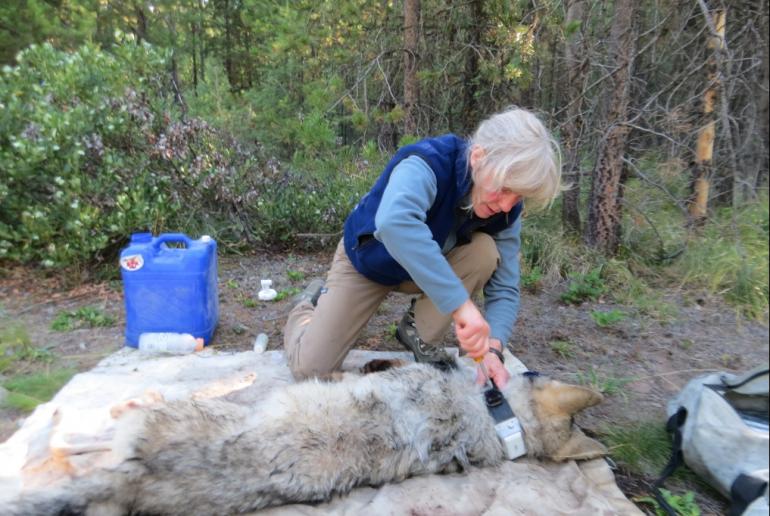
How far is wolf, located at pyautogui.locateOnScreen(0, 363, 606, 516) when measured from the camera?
1.72 meters

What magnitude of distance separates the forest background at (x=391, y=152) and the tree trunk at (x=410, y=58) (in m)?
0.02

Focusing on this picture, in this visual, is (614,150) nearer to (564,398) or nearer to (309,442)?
(564,398)

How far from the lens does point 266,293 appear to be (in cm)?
414

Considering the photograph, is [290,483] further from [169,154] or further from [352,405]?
[169,154]

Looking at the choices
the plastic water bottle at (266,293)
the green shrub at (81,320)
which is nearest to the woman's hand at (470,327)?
the plastic water bottle at (266,293)

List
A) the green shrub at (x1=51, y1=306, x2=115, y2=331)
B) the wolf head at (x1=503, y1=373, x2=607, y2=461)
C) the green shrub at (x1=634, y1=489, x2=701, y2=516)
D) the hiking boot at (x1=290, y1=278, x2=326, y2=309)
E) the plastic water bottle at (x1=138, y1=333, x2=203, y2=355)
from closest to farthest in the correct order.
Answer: the green shrub at (x1=634, y1=489, x2=701, y2=516), the wolf head at (x1=503, y1=373, x2=607, y2=461), the plastic water bottle at (x1=138, y1=333, x2=203, y2=355), the hiking boot at (x1=290, y1=278, x2=326, y2=309), the green shrub at (x1=51, y1=306, x2=115, y2=331)

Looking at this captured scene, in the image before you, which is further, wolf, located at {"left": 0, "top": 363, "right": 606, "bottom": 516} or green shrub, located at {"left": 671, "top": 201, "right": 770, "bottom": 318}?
wolf, located at {"left": 0, "top": 363, "right": 606, "bottom": 516}

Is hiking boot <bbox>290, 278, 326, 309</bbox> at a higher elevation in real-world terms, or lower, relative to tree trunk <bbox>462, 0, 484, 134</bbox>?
lower

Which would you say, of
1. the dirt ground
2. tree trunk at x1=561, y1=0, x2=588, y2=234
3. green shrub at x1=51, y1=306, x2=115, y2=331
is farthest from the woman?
tree trunk at x1=561, y1=0, x2=588, y2=234

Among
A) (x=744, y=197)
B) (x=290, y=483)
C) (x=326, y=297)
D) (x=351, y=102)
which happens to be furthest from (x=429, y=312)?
(x=351, y=102)

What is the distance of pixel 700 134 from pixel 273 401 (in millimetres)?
3467

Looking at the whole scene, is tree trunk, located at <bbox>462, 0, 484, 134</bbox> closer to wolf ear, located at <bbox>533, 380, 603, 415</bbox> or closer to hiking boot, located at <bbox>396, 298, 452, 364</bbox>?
hiking boot, located at <bbox>396, 298, 452, 364</bbox>

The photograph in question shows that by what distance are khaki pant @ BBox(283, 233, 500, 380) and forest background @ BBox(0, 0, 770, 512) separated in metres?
0.68

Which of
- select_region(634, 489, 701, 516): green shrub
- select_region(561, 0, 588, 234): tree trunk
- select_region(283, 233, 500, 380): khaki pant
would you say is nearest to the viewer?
select_region(634, 489, 701, 516): green shrub
